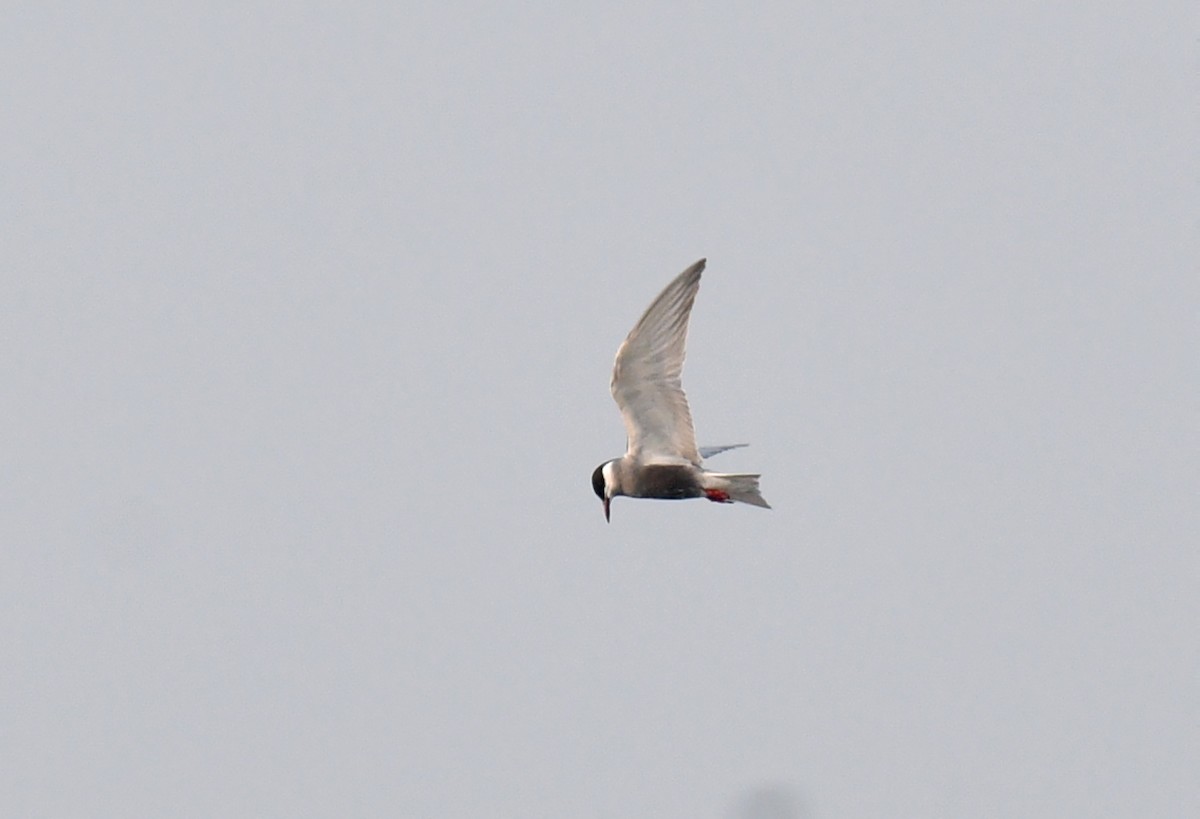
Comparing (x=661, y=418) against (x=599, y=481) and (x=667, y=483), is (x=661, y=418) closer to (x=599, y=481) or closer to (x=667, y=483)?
(x=667, y=483)

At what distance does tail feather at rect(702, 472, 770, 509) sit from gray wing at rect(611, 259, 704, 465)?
781mm

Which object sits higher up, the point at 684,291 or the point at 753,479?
the point at 684,291

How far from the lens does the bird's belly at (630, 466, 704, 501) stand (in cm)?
2156

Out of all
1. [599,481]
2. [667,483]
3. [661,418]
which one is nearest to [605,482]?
[599,481]

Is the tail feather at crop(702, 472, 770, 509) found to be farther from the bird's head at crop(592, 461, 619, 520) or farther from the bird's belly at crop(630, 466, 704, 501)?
the bird's head at crop(592, 461, 619, 520)

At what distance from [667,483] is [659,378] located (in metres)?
1.49

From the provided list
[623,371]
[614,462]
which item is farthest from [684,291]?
[614,462]

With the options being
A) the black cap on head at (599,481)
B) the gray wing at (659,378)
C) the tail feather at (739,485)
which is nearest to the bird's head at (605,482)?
the black cap on head at (599,481)

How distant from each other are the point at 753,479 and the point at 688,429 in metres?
1.28

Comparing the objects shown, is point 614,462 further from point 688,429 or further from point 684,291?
point 684,291

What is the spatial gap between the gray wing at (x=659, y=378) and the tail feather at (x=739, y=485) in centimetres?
78

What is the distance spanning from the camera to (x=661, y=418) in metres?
21.6

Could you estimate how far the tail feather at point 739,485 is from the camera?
20.7 meters

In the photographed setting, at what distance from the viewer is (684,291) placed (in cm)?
2056
